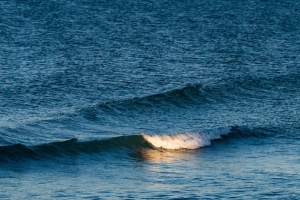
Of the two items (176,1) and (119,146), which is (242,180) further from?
(176,1)

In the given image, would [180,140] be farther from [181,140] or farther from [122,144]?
[122,144]

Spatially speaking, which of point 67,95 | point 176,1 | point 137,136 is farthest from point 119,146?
point 176,1

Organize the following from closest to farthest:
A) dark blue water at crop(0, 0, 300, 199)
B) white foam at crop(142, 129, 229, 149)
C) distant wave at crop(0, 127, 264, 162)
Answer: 1. dark blue water at crop(0, 0, 300, 199)
2. distant wave at crop(0, 127, 264, 162)
3. white foam at crop(142, 129, 229, 149)

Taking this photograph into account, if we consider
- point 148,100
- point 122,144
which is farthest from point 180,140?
point 148,100

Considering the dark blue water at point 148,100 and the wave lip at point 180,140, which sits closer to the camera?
the dark blue water at point 148,100

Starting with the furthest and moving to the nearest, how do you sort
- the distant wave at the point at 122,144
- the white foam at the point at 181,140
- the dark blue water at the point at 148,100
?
the white foam at the point at 181,140 → the distant wave at the point at 122,144 → the dark blue water at the point at 148,100

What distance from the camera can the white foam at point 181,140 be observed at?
3438 centimetres

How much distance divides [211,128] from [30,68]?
44.0 feet

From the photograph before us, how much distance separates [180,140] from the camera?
34688 millimetres

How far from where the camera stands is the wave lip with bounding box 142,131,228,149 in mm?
34375

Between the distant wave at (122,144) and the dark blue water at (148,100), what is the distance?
6 cm

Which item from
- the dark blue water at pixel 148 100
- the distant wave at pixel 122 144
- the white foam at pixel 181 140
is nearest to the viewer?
the dark blue water at pixel 148 100

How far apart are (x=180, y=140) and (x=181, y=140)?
1.7 inches

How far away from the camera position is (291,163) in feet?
101
